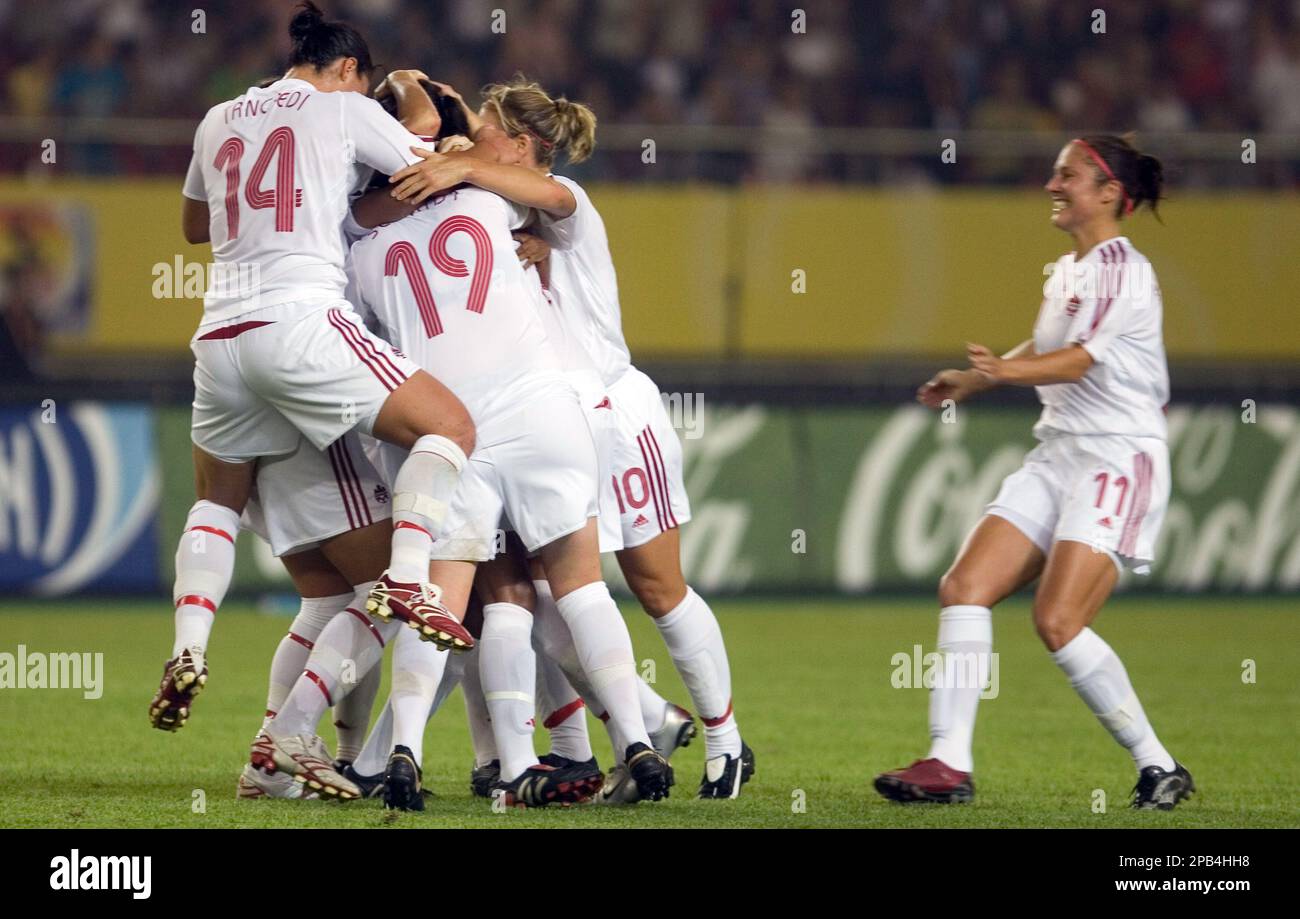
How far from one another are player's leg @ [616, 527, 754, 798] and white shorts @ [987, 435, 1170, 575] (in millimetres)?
1023

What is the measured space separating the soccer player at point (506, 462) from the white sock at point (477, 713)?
0.46 m

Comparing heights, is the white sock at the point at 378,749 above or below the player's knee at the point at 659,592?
below

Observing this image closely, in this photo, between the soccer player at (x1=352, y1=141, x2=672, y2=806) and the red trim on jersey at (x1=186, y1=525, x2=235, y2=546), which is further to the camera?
the red trim on jersey at (x1=186, y1=525, x2=235, y2=546)

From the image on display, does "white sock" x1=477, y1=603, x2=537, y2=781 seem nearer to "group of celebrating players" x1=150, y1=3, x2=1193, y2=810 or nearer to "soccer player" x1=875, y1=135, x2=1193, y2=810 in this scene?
"group of celebrating players" x1=150, y1=3, x2=1193, y2=810

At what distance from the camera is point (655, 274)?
13.0 meters

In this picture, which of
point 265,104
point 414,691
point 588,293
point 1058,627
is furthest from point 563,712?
point 265,104

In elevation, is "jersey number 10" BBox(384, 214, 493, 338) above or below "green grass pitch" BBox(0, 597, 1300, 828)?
above

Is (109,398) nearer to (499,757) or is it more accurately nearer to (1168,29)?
(499,757)

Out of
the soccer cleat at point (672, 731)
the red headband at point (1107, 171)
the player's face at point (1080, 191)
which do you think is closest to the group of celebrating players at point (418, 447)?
the soccer cleat at point (672, 731)

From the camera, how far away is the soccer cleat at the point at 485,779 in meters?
5.82

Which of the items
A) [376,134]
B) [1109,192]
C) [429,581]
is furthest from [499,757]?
[1109,192]

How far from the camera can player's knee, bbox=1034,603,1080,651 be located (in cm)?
579

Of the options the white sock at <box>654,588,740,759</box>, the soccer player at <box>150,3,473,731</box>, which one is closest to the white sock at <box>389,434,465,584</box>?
the soccer player at <box>150,3,473,731</box>

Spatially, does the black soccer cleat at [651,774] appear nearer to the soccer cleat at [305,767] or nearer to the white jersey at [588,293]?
the soccer cleat at [305,767]
